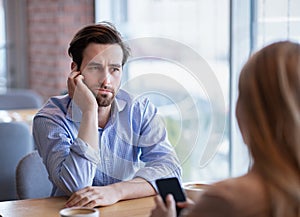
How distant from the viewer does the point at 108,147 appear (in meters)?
2.07

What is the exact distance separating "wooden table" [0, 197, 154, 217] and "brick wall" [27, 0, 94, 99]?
2764 millimetres

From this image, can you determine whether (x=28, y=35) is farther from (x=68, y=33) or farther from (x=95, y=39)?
(x=95, y=39)

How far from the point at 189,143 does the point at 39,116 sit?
0.50 meters

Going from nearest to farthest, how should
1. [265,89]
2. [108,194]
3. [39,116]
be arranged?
[265,89] → [108,194] → [39,116]

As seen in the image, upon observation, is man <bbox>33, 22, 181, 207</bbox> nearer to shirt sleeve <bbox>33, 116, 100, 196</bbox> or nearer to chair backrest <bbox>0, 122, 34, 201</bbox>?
shirt sleeve <bbox>33, 116, 100, 196</bbox>

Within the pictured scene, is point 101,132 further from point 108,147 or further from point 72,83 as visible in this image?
point 72,83

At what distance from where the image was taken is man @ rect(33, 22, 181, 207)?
6.29ft

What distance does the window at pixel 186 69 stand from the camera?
210cm

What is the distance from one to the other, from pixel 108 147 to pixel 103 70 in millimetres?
265

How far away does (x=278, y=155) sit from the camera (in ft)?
3.75

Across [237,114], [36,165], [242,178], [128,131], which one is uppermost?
[237,114]

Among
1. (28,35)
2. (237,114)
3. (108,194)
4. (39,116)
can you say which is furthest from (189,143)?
(28,35)

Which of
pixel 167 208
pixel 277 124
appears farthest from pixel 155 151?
pixel 277 124

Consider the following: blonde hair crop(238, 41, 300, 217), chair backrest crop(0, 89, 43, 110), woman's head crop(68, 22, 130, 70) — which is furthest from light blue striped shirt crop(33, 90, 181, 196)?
chair backrest crop(0, 89, 43, 110)
